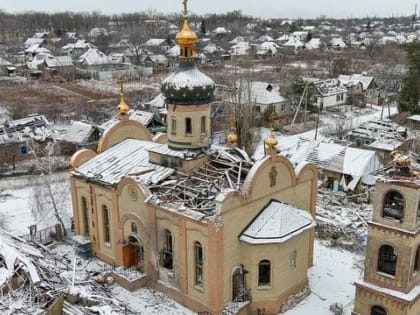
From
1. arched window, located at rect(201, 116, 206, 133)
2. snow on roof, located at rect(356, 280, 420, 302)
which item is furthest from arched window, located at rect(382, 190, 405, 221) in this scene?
arched window, located at rect(201, 116, 206, 133)

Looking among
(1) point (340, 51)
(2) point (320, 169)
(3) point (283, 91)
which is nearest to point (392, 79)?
(3) point (283, 91)

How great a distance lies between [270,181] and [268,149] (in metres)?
1.16

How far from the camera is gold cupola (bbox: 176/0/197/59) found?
17.9 m

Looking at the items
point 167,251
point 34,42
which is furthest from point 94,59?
point 167,251

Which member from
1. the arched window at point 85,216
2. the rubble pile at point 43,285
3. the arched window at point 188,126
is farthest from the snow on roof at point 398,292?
the arched window at point 85,216

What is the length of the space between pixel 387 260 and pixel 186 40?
9.91 metres

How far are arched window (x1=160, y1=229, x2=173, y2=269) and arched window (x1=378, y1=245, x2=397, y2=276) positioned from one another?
6863 mm

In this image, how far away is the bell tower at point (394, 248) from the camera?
47.0 feet

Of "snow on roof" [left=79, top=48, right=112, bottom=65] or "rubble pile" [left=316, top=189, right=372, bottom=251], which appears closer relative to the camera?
"rubble pile" [left=316, top=189, right=372, bottom=251]

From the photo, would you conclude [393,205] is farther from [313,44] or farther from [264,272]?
[313,44]

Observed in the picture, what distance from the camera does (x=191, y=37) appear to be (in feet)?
58.7

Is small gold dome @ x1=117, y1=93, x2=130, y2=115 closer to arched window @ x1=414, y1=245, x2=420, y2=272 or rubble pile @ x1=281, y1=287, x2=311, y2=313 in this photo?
rubble pile @ x1=281, y1=287, x2=311, y2=313

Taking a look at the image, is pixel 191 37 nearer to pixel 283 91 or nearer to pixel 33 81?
pixel 283 91

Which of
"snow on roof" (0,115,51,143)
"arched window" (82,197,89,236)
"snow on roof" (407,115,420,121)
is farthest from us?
"snow on roof" (407,115,420,121)
